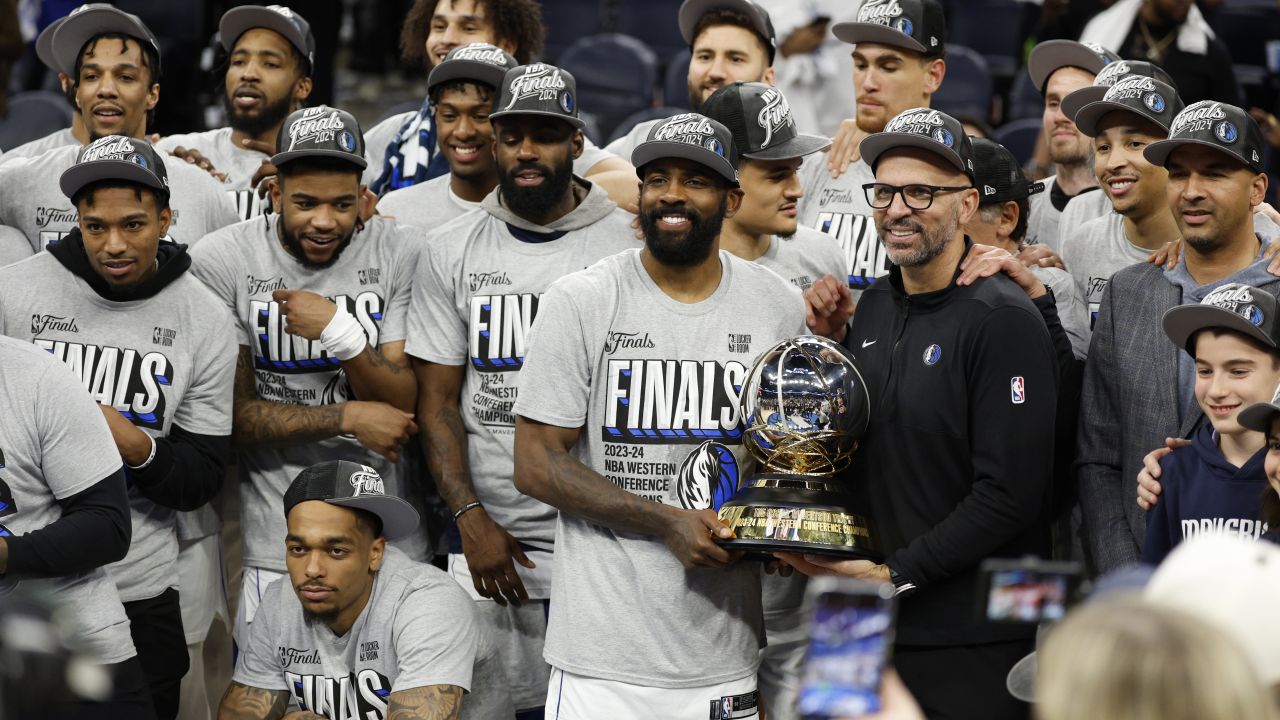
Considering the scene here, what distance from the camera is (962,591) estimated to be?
14.5ft

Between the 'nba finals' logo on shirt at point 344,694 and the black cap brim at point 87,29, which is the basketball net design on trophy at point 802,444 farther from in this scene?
the black cap brim at point 87,29

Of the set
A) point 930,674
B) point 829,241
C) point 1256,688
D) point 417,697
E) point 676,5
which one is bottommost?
point 417,697

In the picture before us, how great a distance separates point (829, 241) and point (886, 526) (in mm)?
1399

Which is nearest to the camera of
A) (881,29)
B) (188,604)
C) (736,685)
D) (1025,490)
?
(1025,490)

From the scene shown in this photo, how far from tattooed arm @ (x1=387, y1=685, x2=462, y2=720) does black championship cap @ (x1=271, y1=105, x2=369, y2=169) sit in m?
1.82

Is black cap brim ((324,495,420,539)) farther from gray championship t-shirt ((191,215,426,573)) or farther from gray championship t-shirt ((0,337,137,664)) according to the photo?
gray championship t-shirt ((0,337,137,664))

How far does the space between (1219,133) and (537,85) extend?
86.8 inches

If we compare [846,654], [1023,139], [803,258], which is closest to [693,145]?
[803,258]

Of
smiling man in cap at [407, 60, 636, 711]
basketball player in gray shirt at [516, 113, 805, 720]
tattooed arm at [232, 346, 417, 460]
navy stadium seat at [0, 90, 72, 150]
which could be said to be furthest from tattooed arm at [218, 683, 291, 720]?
navy stadium seat at [0, 90, 72, 150]

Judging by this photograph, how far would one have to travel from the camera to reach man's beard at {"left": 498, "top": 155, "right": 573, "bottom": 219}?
5.28 metres

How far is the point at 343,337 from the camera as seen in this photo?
5195mm

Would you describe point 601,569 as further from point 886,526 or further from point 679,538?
point 886,526

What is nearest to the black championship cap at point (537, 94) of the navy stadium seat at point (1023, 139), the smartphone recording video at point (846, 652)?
the smartphone recording video at point (846, 652)

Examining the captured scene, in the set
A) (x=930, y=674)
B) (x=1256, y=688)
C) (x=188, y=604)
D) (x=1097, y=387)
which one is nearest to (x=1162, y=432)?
(x=1097, y=387)
